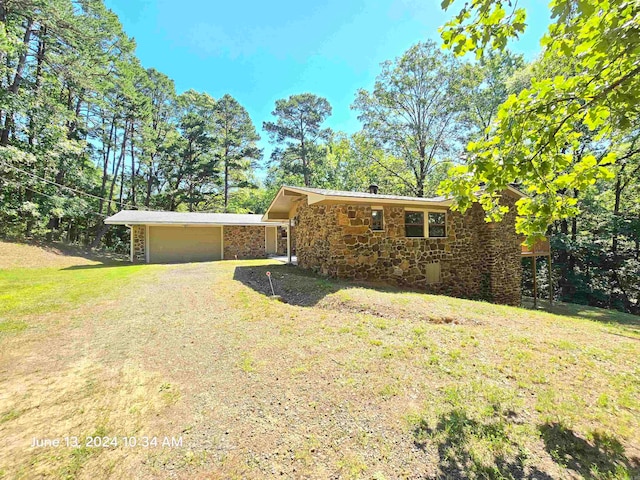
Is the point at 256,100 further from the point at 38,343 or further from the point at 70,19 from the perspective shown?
the point at 38,343

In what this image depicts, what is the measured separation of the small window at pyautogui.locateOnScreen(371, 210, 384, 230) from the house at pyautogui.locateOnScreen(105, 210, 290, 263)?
6465mm

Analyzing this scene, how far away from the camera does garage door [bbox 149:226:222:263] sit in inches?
605

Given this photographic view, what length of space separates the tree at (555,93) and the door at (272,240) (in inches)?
605

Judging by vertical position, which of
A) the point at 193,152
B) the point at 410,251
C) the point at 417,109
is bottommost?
the point at 410,251

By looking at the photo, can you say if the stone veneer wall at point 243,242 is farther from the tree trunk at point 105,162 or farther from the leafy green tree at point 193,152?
the tree trunk at point 105,162

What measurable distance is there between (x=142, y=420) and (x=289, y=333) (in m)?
2.33

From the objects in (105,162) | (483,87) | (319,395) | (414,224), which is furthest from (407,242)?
(105,162)

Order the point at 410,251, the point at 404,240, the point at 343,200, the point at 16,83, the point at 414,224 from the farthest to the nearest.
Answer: the point at 16,83 < the point at 414,224 < the point at 410,251 < the point at 404,240 < the point at 343,200

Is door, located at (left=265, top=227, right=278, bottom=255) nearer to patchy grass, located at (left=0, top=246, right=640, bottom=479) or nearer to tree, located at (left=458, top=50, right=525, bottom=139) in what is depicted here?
patchy grass, located at (left=0, top=246, right=640, bottom=479)

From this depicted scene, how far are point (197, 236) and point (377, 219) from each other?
11.5 meters

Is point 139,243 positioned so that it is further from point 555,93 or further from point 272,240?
point 555,93

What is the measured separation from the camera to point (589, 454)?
2.25 m
